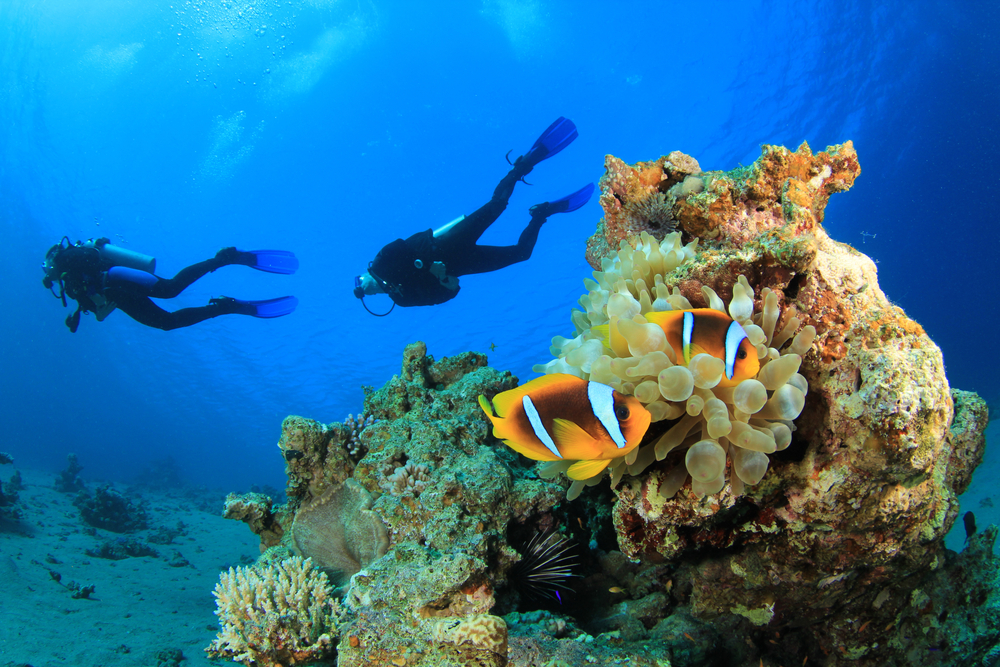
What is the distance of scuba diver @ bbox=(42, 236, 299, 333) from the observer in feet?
26.6

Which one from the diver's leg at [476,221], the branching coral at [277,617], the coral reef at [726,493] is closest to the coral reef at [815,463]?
the coral reef at [726,493]

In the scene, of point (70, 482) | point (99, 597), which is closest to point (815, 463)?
point (99, 597)

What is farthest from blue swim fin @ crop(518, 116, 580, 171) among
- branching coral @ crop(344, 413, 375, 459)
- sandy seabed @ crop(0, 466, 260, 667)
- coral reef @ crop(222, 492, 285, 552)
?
sandy seabed @ crop(0, 466, 260, 667)

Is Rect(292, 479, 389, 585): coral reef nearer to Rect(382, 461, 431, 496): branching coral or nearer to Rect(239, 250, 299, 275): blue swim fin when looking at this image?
Rect(382, 461, 431, 496): branching coral

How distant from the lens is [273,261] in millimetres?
9250

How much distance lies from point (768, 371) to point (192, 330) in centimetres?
4359

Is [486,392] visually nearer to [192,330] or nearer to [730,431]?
[730,431]

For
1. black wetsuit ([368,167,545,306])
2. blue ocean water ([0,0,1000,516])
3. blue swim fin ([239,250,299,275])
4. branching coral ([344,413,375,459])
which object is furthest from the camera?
blue ocean water ([0,0,1000,516])

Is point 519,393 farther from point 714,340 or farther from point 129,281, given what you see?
point 129,281

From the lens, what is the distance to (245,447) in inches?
2436

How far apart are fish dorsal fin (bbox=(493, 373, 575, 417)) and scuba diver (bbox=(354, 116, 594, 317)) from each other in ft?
20.5

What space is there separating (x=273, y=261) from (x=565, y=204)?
6650 mm

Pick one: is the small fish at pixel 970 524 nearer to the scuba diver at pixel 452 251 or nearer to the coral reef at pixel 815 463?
the coral reef at pixel 815 463

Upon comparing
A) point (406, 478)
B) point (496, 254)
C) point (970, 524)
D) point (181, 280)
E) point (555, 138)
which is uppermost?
point (555, 138)
